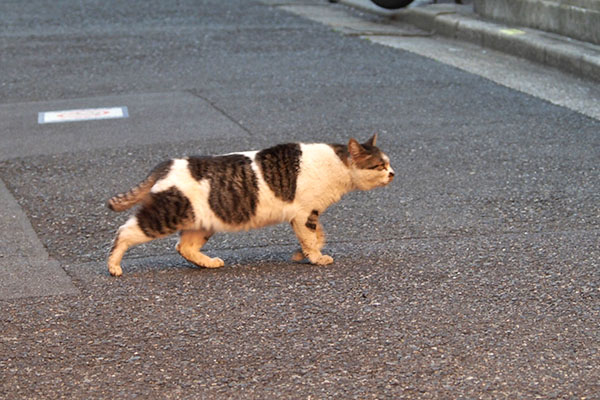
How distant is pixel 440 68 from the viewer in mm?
11281

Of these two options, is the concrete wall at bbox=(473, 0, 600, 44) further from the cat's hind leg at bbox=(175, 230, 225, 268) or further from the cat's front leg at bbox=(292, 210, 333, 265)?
the cat's hind leg at bbox=(175, 230, 225, 268)

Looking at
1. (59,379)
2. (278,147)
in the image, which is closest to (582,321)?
(278,147)

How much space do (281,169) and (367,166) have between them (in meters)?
0.49

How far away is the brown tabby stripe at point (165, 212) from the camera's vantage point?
509 cm

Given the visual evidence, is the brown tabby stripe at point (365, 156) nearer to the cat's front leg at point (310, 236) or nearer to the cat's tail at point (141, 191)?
the cat's front leg at point (310, 236)

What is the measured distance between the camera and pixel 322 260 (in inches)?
213

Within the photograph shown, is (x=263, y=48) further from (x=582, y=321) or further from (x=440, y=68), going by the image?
(x=582, y=321)

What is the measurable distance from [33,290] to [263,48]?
837 centimetres

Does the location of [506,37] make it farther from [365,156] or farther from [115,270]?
[115,270]

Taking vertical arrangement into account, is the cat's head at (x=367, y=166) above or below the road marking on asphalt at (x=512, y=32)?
above

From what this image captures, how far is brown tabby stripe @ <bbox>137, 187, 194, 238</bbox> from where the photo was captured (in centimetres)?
509

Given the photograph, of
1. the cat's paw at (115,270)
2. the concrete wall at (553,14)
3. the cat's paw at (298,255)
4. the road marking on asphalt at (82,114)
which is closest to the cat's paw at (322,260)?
the cat's paw at (298,255)

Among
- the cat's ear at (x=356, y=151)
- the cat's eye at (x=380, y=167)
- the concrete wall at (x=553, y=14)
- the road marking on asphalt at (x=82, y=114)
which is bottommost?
the road marking on asphalt at (x=82, y=114)

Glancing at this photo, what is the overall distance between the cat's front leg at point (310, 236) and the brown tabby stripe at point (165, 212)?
623 mm
